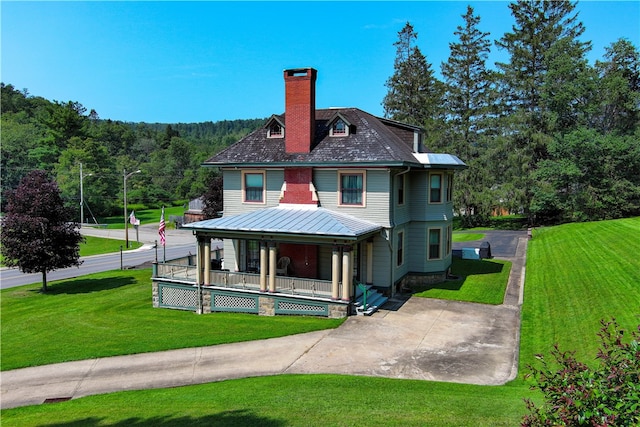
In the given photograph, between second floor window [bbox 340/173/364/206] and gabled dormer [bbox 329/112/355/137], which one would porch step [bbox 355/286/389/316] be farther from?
gabled dormer [bbox 329/112/355/137]

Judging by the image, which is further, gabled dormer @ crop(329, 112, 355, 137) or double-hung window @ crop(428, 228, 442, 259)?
double-hung window @ crop(428, 228, 442, 259)

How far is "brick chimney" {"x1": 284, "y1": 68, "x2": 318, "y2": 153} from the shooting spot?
21.6 metres

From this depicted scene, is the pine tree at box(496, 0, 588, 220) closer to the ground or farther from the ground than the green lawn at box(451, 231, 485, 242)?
farther from the ground

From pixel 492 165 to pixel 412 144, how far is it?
93.0 ft

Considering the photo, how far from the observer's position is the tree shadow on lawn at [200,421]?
9141 mm

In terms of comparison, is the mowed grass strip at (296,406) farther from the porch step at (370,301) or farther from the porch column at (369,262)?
the porch column at (369,262)

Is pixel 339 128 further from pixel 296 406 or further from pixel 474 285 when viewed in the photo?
pixel 296 406

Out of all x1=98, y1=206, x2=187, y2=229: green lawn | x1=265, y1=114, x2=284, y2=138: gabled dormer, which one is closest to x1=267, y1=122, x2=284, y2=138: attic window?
x1=265, y1=114, x2=284, y2=138: gabled dormer

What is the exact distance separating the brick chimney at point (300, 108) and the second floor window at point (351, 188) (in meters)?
2.45

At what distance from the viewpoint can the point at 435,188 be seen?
2377 centimetres

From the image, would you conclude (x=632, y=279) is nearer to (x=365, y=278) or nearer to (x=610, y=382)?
(x=365, y=278)

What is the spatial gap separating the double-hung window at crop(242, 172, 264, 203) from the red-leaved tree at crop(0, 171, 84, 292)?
11390mm

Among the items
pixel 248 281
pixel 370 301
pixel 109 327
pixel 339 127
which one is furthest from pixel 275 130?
pixel 109 327

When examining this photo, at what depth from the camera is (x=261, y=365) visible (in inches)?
547
